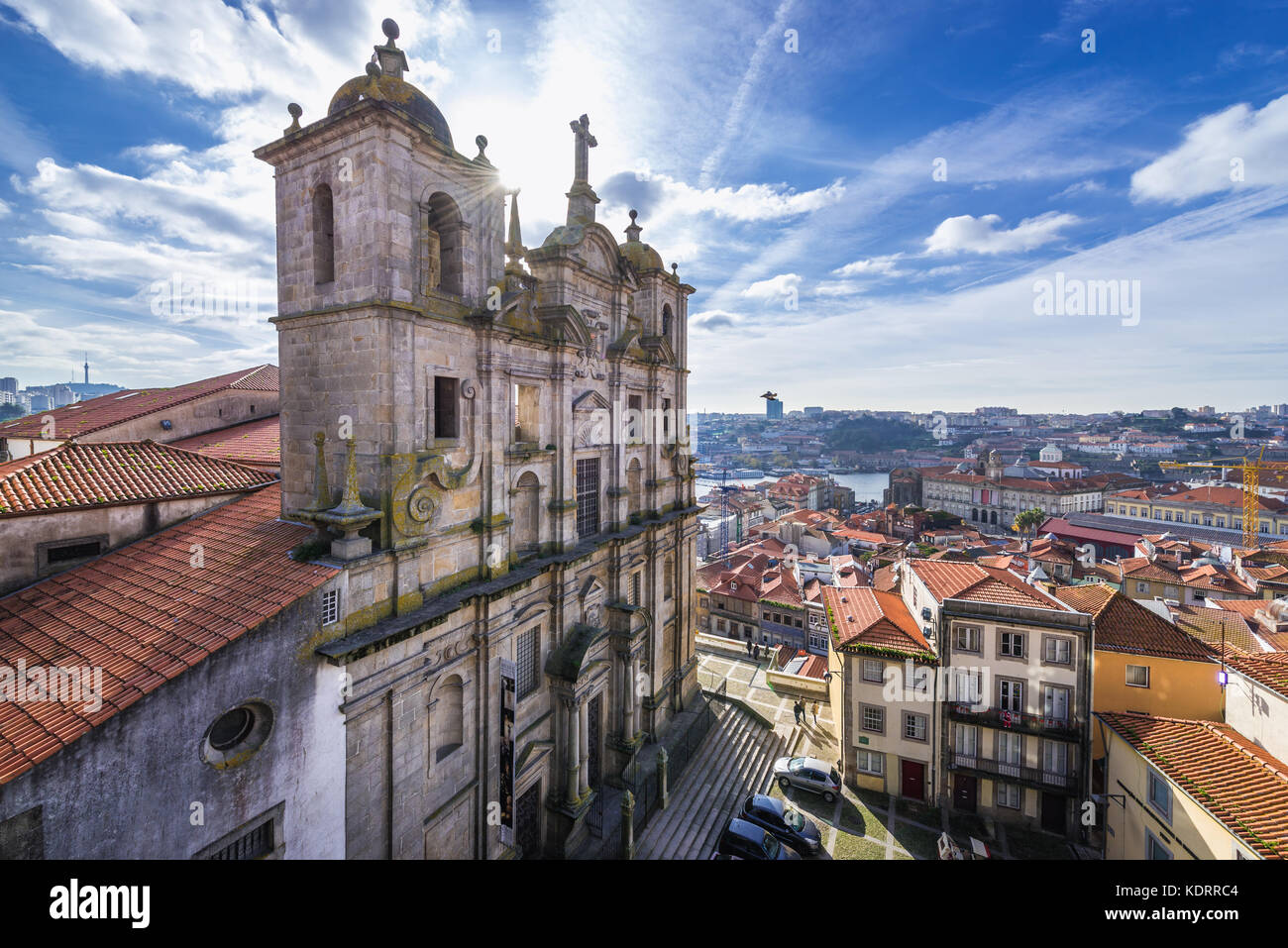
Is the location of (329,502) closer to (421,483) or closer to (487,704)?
(421,483)

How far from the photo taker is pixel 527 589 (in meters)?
18.4

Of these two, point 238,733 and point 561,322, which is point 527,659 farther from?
point 561,322

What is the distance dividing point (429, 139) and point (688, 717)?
87.1 ft

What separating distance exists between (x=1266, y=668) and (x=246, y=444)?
123 ft

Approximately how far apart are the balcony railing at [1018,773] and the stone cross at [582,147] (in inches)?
1200

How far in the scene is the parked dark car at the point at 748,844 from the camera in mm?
19906

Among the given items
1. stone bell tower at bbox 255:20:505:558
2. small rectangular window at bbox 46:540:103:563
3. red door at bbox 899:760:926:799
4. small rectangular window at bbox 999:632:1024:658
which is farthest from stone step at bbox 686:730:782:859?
small rectangular window at bbox 46:540:103:563

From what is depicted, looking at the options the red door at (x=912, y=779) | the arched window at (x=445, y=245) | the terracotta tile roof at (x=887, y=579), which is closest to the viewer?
the arched window at (x=445, y=245)

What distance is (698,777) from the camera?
976 inches

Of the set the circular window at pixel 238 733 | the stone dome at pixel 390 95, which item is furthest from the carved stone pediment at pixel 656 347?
the circular window at pixel 238 733

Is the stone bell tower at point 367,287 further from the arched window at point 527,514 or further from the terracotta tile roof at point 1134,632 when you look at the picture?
the terracotta tile roof at point 1134,632

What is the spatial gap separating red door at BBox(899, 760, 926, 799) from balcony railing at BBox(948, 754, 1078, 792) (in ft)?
4.32

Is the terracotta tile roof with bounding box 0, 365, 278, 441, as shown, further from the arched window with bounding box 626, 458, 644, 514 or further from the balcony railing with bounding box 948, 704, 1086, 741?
the balcony railing with bounding box 948, 704, 1086, 741

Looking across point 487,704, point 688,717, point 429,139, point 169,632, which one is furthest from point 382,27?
point 688,717
